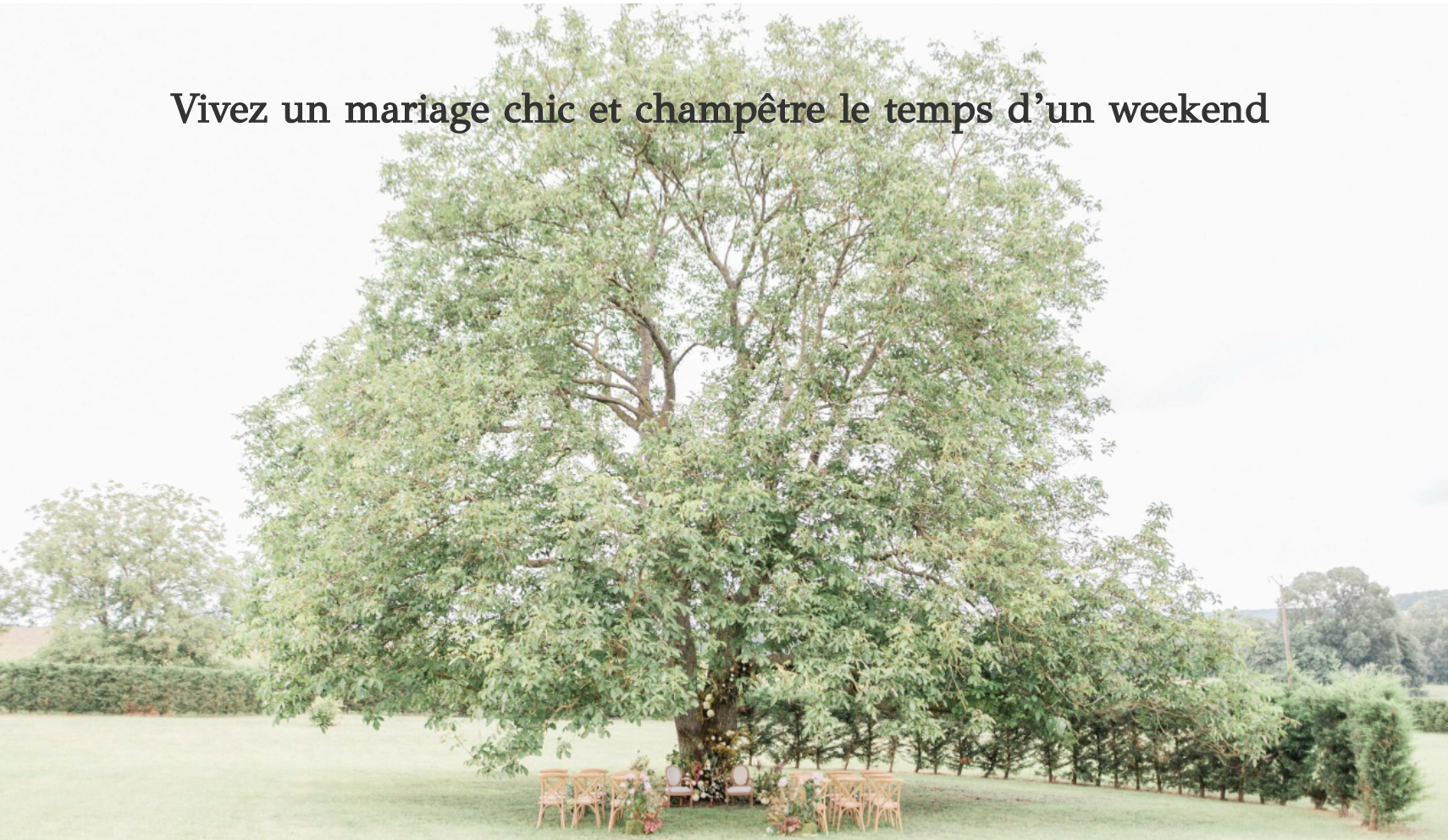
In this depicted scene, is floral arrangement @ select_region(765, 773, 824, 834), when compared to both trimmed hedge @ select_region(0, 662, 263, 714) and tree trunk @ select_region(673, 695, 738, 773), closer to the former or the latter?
tree trunk @ select_region(673, 695, 738, 773)

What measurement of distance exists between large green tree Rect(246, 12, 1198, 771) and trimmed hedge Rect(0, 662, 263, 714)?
1035 inches

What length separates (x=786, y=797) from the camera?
14328mm

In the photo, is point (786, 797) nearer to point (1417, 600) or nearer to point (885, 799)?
point (885, 799)

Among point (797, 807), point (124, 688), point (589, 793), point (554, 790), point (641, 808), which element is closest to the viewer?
point (641, 808)

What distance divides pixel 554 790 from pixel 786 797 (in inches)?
138

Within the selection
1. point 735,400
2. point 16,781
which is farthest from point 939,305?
point 16,781

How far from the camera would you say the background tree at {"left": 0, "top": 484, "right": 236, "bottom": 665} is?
143 ft

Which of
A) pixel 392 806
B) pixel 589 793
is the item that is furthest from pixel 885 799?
pixel 392 806

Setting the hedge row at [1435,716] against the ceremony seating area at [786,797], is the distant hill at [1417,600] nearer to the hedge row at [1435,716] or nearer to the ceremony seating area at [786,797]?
the hedge row at [1435,716]

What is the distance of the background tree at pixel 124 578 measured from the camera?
43.6 meters

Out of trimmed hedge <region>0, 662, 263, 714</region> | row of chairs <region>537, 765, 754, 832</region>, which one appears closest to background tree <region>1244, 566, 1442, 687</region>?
trimmed hedge <region>0, 662, 263, 714</region>

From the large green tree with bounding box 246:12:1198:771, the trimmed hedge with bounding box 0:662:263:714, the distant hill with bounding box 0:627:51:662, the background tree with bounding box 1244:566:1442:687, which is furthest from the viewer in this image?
the background tree with bounding box 1244:566:1442:687

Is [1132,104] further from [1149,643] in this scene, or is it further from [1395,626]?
[1395,626]

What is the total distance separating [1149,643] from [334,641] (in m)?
12.0
